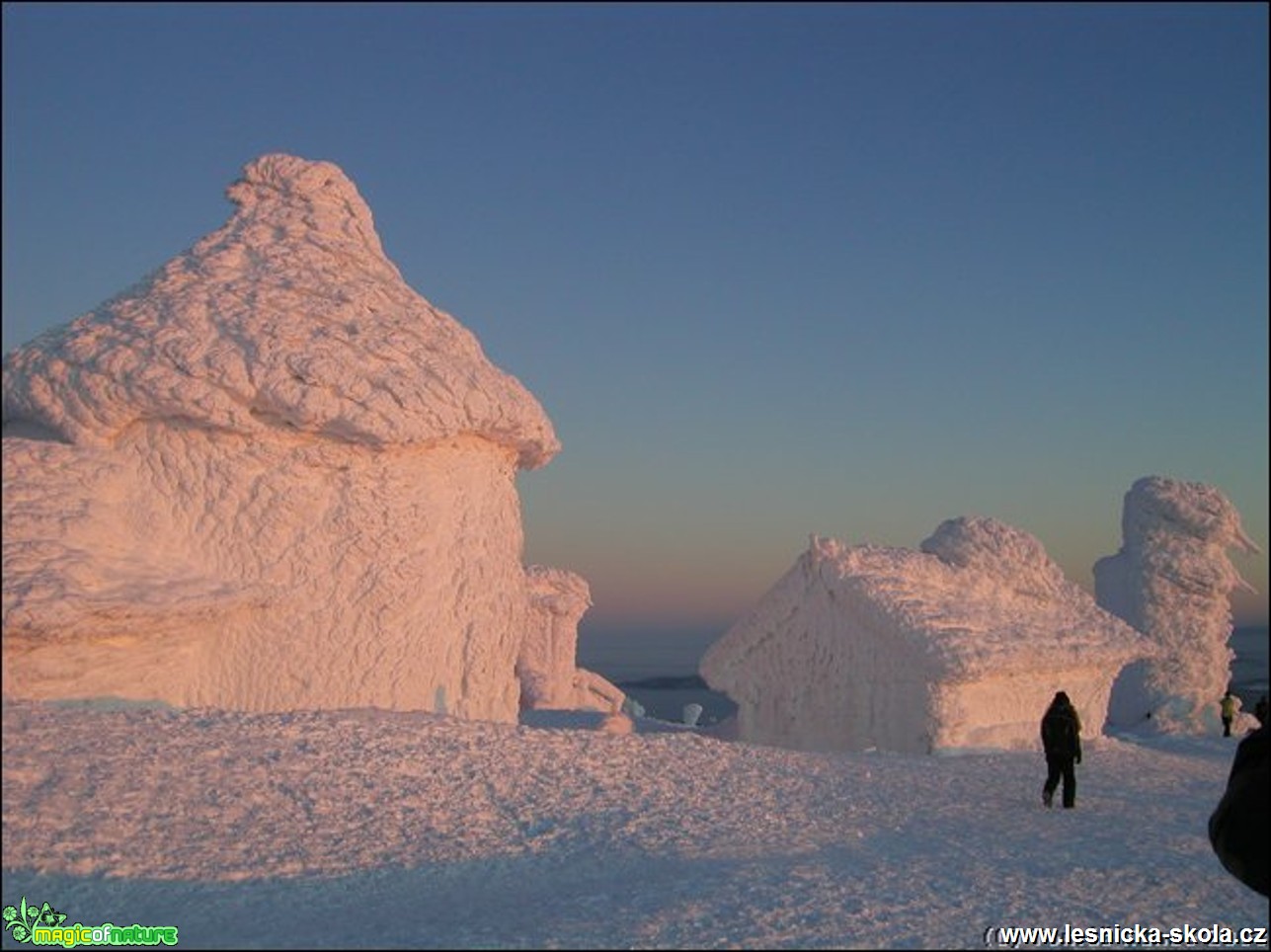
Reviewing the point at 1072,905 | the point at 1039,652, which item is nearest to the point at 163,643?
the point at 1072,905

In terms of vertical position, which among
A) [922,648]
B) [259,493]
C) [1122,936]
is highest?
[259,493]

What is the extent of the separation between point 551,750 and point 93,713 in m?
4.00

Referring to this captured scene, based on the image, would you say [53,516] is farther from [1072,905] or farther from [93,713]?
[1072,905]

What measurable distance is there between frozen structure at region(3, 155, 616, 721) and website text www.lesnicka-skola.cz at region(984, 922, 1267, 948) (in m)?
7.92

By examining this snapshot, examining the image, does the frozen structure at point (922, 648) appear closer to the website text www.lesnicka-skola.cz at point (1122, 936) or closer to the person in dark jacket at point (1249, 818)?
the website text www.lesnicka-skola.cz at point (1122, 936)

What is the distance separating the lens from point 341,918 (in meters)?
6.23

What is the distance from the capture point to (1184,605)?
27344 millimetres

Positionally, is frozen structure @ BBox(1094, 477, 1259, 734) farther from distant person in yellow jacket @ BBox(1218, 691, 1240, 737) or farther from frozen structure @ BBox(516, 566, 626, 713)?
frozen structure @ BBox(516, 566, 626, 713)

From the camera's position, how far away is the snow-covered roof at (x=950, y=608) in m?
16.4

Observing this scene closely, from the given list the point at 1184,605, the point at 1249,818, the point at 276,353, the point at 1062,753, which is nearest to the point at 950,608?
the point at 1062,753

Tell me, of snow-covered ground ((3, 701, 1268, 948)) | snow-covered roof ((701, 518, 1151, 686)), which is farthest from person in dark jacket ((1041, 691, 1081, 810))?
snow-covered roof ((701, 518, 1151, 686))

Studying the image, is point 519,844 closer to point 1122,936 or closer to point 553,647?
point 1122,936

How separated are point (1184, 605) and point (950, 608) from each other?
43.4ft

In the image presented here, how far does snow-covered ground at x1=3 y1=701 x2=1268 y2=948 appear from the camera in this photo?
6289 mm
